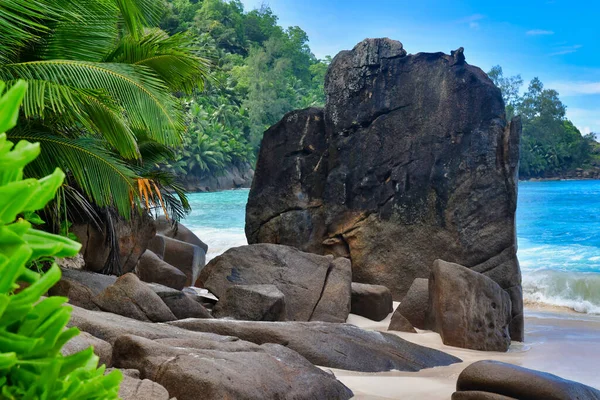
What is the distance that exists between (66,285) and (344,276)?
358 cm

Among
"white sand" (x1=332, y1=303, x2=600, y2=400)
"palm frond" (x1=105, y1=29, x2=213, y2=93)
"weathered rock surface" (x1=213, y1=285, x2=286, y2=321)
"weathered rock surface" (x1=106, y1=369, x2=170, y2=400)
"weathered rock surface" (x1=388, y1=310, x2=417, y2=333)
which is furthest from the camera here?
"palm frond" (x1=105, y1=29, x2=213, y2=93)

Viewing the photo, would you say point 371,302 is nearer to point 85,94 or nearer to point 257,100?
point 85,94

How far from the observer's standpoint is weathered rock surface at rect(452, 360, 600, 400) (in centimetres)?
492

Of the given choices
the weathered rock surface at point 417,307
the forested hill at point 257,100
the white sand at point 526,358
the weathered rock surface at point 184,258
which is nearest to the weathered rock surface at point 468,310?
the white sand at point 526,358

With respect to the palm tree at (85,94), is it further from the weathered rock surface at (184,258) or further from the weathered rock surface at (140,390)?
the weathered rock surface at (184,258)

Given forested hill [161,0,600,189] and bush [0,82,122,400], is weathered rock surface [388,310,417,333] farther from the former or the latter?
forested hill [161,0,600,189]

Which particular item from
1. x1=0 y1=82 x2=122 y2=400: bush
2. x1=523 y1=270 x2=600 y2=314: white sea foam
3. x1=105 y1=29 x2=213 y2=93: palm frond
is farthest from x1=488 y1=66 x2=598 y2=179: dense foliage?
x1=0 y1=82 x2=122 y2=400: bush

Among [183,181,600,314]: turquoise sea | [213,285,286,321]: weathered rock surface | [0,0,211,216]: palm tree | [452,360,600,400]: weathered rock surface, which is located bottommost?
[183,181,600,314]: turquoise sea

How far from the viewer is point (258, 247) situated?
9.50 metres

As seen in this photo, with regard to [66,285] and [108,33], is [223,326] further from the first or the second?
[108,33]

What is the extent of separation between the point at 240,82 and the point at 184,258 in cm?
4849

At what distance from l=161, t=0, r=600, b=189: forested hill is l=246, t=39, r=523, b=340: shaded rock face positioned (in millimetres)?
35391

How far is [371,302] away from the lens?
9281 mm

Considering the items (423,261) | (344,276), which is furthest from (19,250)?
(423,261)
